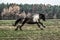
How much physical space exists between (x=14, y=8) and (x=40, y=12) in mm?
394

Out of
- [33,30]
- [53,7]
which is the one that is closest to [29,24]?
[33,30]

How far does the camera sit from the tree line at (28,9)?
228 centimetres

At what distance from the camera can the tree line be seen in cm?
228

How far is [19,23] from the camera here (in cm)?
236

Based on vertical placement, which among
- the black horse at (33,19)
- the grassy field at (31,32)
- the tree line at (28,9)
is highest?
the tree line at (28,9)

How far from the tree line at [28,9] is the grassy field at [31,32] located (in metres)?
0.08

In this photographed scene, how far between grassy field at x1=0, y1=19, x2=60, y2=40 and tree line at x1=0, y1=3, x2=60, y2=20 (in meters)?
0.08

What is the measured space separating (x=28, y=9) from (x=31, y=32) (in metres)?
0.35

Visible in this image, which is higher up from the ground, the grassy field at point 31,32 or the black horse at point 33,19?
the black horse at point 33,19

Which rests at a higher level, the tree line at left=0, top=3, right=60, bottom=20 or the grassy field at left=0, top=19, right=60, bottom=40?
the tree line at left=0, top=3, right=60, bottom=20

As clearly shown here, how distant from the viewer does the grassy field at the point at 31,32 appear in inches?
87.8

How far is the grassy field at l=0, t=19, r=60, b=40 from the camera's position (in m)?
2.23

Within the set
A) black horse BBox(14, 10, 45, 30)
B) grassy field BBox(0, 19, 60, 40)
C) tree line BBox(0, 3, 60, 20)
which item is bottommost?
grassy field BBox(0, 19, 60, 40)

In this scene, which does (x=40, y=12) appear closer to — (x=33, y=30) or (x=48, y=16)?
(x=48, y=16)
